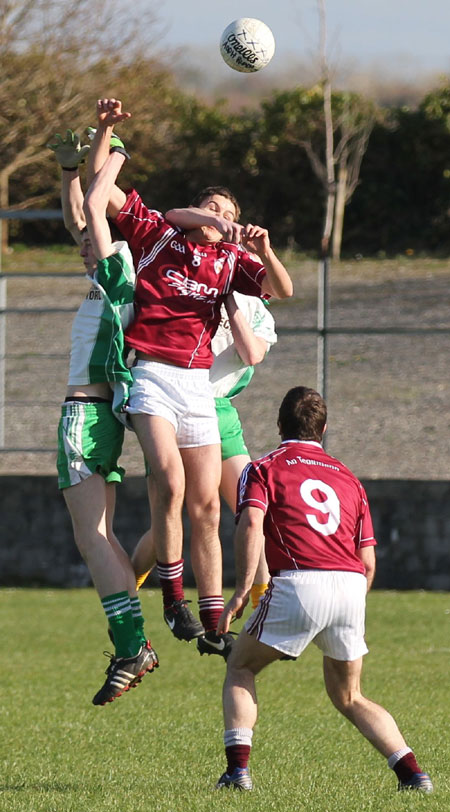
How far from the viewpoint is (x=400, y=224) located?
2481 centimetres

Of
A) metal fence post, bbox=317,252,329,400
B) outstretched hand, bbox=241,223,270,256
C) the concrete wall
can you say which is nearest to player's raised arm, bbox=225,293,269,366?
outstretched hand, bbox=241,223,270,256

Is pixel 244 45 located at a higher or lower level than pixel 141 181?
lower

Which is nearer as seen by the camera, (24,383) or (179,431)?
(179,431)

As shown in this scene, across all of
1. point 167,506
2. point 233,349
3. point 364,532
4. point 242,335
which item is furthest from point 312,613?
point 233,349

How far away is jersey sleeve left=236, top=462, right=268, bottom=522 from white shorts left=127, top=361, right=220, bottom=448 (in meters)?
0.71

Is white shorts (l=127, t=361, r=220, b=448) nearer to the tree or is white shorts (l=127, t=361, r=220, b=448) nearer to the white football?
the white football

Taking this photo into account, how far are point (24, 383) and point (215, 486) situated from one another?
12078 millimetres

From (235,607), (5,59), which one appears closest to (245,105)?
(5,59)

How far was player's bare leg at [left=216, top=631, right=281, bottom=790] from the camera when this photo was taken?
514cm

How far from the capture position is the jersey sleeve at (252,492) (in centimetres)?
501

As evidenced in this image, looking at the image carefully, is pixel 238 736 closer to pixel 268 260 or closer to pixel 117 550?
pixel 117 550

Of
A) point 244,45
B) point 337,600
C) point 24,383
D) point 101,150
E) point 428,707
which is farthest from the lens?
point 24,383

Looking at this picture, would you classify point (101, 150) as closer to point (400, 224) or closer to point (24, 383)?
point (24, 383)

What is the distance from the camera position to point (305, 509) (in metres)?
5.10
